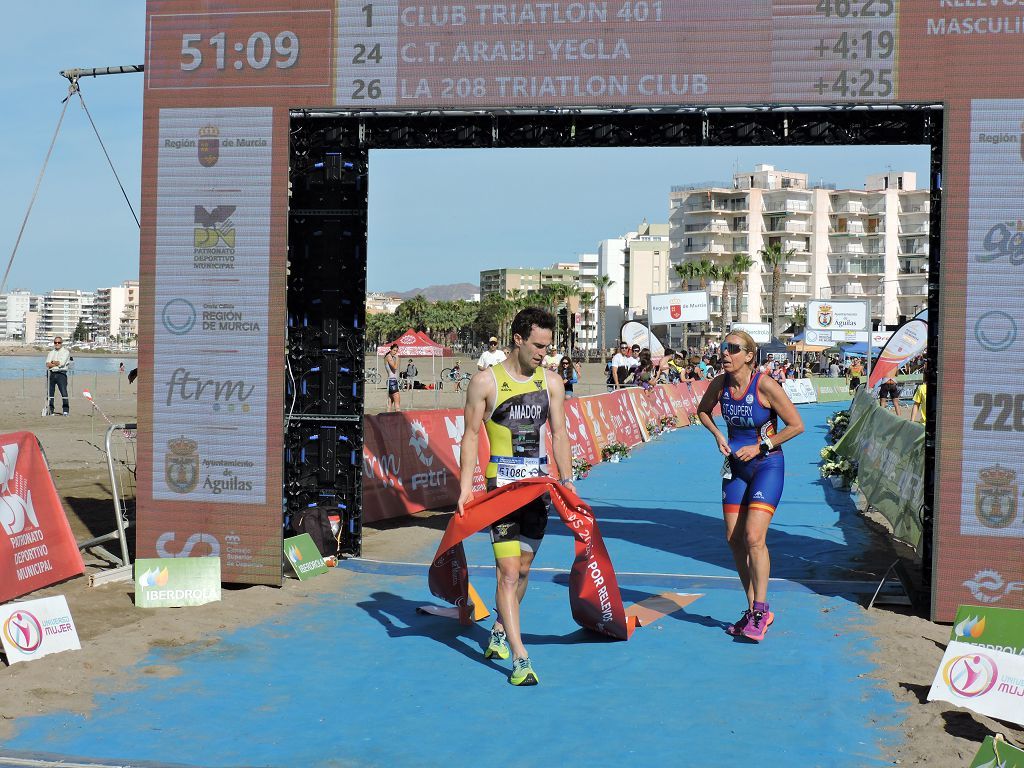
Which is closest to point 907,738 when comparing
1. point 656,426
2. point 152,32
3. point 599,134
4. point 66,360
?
point 599,134

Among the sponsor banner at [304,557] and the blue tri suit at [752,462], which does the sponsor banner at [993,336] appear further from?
the sponsor banner at [304,557]

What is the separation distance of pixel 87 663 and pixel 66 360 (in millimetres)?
19920

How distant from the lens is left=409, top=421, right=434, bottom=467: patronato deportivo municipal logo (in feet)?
41.7

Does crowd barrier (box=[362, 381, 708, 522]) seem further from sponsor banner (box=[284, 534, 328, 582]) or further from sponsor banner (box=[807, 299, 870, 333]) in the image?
sponsor banner (box=[807, 299, 870, 333])

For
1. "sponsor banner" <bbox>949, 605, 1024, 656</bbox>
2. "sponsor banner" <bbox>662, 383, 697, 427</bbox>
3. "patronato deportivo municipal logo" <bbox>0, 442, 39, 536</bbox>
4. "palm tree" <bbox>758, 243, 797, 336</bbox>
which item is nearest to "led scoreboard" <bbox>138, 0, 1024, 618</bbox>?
"patronato deportivo municipal logo" <bbox>0, 442, 39, 536</bbox>

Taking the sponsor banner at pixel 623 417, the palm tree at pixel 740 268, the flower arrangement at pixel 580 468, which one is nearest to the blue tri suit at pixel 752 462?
the flower arrangement at pixel 580 468

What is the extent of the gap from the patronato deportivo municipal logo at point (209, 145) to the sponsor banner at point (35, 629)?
3.77 metres

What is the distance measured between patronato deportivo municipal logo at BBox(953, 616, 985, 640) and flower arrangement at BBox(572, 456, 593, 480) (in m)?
10.7

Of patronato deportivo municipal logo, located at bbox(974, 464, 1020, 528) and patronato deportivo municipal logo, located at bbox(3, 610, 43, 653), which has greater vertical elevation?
patronato deportivo municipal logo, located at bbox(974, 464, 1020, 528)

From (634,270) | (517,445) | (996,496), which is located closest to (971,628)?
(996,496)

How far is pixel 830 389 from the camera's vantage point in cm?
4522

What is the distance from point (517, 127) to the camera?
8258 millimetres

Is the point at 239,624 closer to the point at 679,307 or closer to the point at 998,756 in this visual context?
the point at 998,756

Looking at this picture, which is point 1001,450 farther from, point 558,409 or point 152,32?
point 152,32
